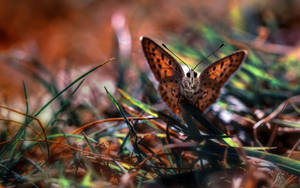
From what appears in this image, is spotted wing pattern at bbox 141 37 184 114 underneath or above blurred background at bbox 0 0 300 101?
underneath

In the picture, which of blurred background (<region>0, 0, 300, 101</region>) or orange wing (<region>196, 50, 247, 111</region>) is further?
blurred background (<region>0, 0, 300, 101</region>)

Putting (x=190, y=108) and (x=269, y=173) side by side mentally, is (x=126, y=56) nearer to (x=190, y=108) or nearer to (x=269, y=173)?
(x=190, y=108)

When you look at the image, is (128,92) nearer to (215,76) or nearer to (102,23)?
(215,76)

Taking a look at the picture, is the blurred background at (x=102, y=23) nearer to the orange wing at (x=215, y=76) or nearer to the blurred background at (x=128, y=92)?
the blurred background at (x=128, y=92)

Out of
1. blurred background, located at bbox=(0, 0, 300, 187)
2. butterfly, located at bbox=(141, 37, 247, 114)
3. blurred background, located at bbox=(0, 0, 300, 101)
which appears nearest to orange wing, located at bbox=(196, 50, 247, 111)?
butterfly, located at bbox=(141, 37, 247, 114)

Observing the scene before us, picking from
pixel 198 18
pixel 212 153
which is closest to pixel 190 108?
pixel 212 153

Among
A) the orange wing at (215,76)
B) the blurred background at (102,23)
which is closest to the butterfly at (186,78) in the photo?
the orange wing at (215,76)

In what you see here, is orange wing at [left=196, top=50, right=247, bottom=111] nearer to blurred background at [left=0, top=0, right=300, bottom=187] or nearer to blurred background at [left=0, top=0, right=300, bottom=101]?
blurred background at [left=0, top=0, right=300, bottom=187]
